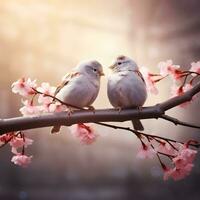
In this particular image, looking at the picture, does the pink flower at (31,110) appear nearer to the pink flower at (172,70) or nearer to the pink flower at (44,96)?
the pink flower at (44,96)

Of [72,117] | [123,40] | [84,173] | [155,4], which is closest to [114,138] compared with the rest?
[84,173]

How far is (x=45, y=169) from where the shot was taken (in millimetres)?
1316

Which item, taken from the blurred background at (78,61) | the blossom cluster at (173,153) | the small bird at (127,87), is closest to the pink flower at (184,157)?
the blossom cluster at (173,153)

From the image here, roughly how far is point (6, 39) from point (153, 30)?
16.8 inches

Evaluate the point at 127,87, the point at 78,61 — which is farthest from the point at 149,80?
the point at 78,61

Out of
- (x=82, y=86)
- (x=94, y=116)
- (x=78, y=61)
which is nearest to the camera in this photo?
(x=94, y=116)

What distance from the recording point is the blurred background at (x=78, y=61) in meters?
1.31

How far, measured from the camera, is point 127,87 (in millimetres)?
853

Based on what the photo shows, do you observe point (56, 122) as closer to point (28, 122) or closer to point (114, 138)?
point (28, 122)

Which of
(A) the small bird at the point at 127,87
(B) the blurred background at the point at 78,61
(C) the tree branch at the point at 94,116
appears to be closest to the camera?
(C) the tree branch at the point at 94,116

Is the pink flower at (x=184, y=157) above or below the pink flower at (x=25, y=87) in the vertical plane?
below

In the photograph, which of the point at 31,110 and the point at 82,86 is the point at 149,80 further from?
the point at 31,110

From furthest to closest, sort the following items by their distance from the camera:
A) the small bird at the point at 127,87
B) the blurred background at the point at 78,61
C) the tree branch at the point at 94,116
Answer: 1. the blurred background at the point at 78,61
2. the small bird at the point at 127,87
3. the tree branch at the point at 94,116

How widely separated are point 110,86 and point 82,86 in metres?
0.06
